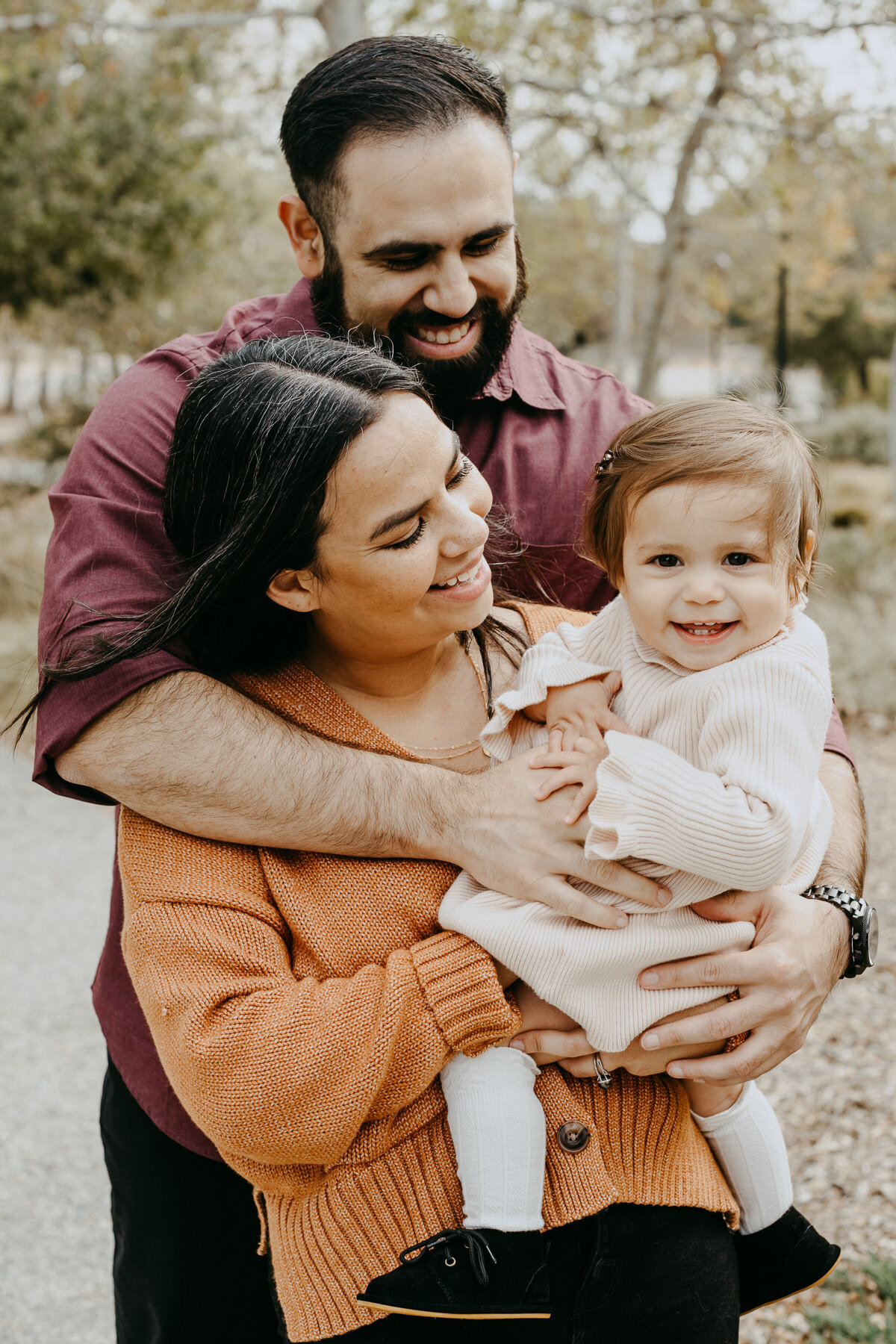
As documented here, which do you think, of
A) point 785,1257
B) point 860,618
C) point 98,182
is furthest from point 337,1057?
point 98,182

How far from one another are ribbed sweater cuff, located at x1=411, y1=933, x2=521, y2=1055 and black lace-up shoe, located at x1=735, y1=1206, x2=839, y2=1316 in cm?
63

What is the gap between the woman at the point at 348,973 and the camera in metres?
1.61

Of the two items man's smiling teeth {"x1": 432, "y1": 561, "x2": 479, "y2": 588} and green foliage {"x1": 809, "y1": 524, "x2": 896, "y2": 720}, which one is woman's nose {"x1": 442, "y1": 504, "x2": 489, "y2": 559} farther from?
green foliage {"x1": 809, "y1": 524, "x2": 896, "y2": 720}

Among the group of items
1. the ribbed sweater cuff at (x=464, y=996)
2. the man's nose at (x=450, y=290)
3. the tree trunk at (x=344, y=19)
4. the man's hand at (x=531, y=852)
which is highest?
the tree trunk at (x=344, y=19)

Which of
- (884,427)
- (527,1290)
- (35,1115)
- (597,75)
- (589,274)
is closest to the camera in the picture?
(527,1290)

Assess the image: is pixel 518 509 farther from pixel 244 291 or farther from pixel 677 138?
pixel 244 291

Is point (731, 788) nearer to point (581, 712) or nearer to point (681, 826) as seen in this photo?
point (681, 826)

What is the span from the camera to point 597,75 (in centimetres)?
838

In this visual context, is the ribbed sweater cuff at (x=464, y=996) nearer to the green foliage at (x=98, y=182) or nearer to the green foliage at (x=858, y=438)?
the green foliage at (x=98, y=182)

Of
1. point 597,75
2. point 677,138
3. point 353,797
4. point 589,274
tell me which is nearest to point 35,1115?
point 353,797

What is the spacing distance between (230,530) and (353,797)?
0.47 m

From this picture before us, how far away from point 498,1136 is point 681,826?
1.73ft

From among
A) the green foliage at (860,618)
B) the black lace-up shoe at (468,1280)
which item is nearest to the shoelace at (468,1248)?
the black lace-up shoe at (468,1280)

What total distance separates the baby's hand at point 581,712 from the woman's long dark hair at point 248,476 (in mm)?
498
